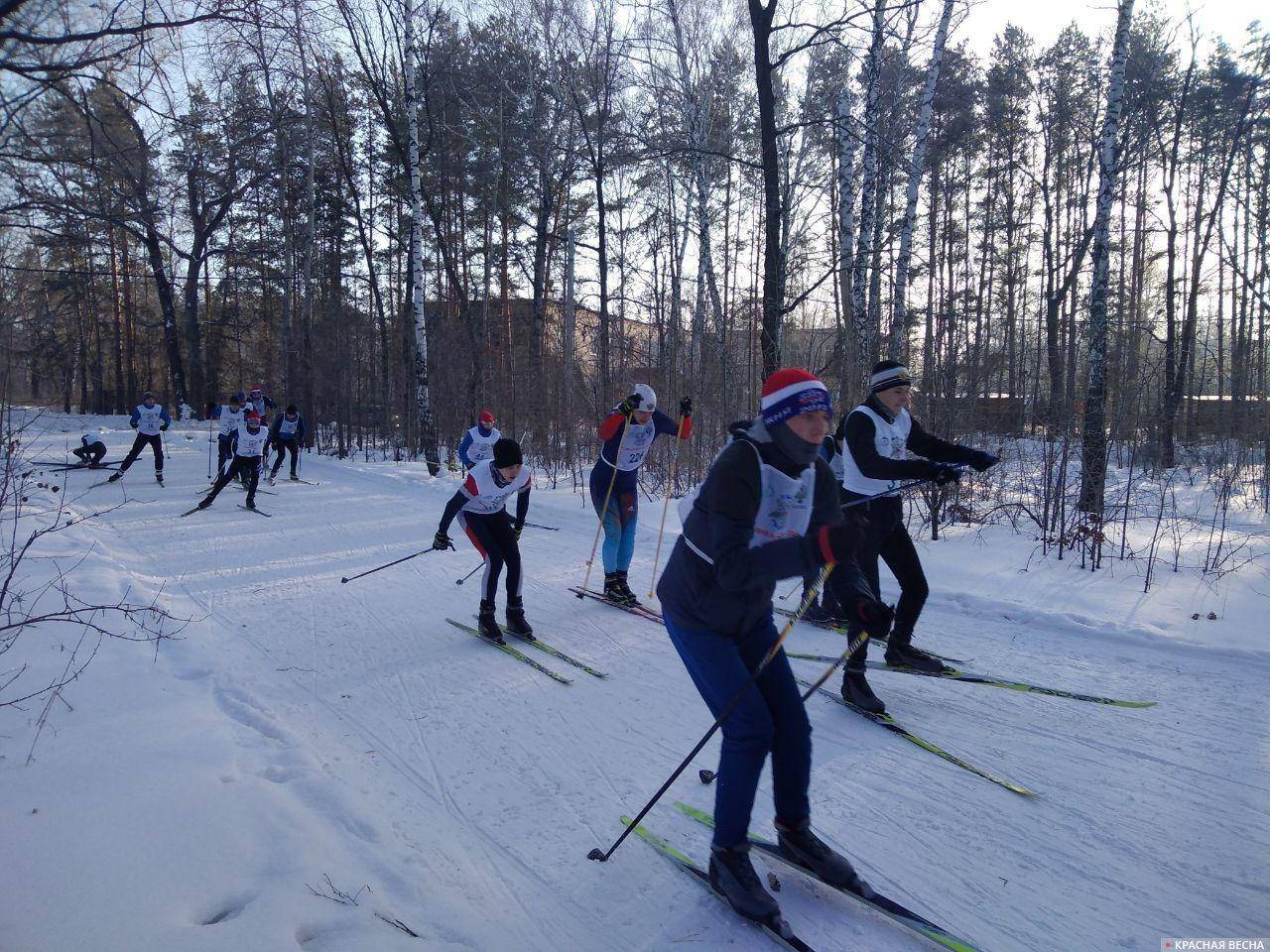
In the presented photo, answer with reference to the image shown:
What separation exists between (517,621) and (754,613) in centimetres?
359

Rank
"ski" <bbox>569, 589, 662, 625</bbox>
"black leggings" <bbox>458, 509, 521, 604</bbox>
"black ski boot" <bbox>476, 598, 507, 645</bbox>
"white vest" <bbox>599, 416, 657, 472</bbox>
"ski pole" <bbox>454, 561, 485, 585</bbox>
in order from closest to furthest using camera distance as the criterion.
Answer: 1. "black ski boot" <bbox>476, 598, 507, 645</bbox>
2. "black leggings" <bbox>458, 509, 521, 604</bbox>
3. "ski" <bbox>569, 589, 662, 625</bbox>
4. "white vest" <bbox>599, 416, 657, 472</bbox>
5. "ski pole" <bbox>454, 561, 485, 585</bbox>

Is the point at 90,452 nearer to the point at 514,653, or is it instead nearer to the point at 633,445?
the point at 633,445

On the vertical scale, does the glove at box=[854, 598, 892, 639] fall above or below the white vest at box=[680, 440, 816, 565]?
below

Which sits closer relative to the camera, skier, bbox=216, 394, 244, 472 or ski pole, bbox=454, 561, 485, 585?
ski pole, bbox=454, 561, 485, 585

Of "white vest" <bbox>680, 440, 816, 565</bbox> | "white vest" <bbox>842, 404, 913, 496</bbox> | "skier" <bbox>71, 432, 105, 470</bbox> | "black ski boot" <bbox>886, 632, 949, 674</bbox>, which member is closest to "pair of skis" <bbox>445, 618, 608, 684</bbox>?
"black ski boot" <bbox>886, 632, 949, 674</bbox>

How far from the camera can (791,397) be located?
2.61 m

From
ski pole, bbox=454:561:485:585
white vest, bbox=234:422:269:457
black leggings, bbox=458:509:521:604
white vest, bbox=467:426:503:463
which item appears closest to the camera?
black leggings, bbox=458:509:521:604

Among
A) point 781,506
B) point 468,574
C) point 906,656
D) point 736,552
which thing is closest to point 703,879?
point 736,552

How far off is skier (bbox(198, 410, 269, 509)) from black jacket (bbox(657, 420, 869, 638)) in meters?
11.7

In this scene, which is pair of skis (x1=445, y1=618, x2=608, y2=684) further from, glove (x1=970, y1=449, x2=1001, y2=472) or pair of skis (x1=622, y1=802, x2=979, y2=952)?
glove (x1=970, y1=449, x2=1001, y2=472)

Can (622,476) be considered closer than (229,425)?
Yes

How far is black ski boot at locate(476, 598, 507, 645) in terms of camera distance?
582cm

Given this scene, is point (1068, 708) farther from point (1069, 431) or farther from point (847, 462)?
Result: point (1069, 431)

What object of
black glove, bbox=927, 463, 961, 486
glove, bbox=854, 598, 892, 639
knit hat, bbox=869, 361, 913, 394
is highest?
knit hat, bbox=869, 361, 913, 394
